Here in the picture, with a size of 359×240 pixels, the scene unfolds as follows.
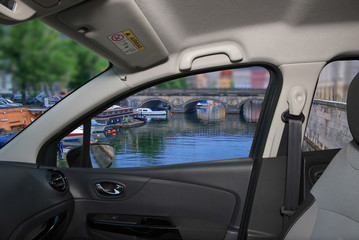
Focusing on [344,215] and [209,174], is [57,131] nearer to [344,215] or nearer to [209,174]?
[209,174]

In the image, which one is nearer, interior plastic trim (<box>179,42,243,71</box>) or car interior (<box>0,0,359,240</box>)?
car interior (<box>0,0,359,240</box>)

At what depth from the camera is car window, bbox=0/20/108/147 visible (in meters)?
1.20

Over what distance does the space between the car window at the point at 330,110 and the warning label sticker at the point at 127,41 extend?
3.72 feet

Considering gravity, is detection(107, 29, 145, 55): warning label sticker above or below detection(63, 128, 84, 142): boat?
above

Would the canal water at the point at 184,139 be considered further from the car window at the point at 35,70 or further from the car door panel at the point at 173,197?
the car window at the point at 35,70

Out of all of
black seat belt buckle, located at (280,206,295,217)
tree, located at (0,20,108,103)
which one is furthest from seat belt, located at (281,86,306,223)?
tree, located at (0,20,108,103)

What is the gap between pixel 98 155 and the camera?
6.45ft

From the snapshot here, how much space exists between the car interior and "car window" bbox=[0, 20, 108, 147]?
0.06 m

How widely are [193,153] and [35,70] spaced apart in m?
1.10

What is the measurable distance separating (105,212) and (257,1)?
64.3 inches

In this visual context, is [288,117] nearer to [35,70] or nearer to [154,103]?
[154,103]

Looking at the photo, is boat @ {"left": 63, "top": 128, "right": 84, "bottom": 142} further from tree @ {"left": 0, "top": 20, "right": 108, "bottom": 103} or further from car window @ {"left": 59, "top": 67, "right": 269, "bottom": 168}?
tree @ {"left": 0, "top": 20, "right": 108, "bottom": 103}

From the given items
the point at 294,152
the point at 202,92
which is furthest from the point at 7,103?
the point at 294,152

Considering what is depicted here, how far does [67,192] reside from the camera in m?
1.75
